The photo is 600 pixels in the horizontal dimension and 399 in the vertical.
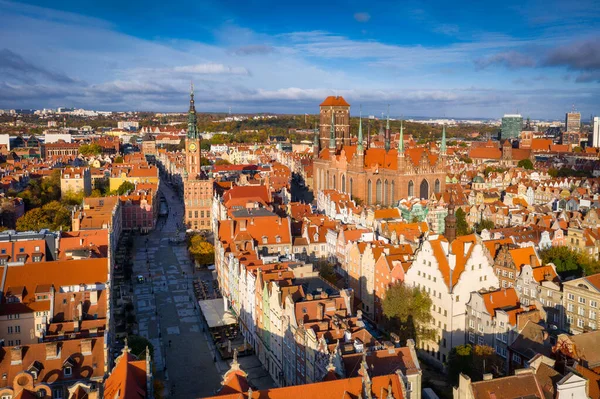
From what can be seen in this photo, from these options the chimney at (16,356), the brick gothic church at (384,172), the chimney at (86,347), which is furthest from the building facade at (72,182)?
the chimney at (16,356)

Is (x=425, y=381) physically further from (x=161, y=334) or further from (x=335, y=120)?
(x=335, y=120)

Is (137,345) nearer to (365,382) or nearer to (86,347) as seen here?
(86,347)

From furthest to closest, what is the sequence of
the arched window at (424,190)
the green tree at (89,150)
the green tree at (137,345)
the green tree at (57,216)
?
the green tree at (89,150) → the arched window at (424,190) → the green tree at (57,216) → the green tree at (137,345)

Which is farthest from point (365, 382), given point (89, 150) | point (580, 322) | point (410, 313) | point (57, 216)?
point (89, 150)

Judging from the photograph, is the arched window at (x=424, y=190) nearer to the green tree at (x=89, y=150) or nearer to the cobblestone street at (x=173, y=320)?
the cobblestone street at (x=173, y=320)

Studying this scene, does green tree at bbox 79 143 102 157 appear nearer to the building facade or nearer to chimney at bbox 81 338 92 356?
the building facade

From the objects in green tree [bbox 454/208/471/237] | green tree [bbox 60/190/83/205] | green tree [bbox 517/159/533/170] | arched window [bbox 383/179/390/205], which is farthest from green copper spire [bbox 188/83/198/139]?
green tree [bbox 517/159/533/170]

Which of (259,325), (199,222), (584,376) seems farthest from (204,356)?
(199,222)
